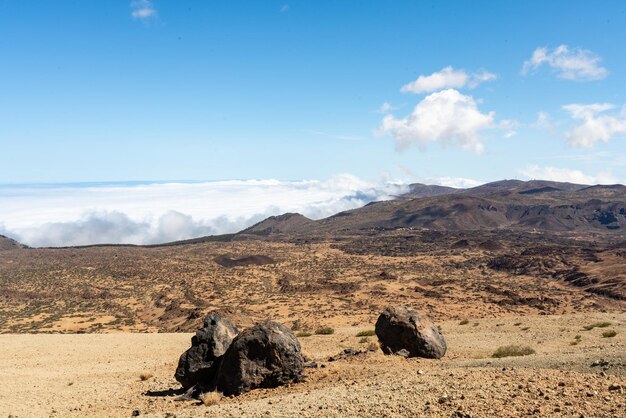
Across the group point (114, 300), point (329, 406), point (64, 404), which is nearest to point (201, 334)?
point (64, 404)

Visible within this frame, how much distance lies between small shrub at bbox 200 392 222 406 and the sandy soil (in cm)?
26

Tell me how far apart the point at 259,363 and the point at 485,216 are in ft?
481

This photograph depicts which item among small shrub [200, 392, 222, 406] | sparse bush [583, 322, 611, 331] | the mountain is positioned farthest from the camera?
the mountain

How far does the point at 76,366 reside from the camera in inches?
752

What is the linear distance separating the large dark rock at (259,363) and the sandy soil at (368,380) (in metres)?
0.41

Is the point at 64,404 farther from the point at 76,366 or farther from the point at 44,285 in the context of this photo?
the point at 44,285

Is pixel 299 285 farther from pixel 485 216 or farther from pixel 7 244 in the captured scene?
pixel 485 216

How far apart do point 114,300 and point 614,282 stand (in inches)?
2231

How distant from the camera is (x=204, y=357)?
14539mm

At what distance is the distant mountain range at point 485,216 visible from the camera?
446 feet

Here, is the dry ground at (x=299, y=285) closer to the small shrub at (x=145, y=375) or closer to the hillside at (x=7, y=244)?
the small shrub at (x=145, y=375)

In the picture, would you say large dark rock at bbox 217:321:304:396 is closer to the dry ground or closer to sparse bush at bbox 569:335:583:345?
sparse bush at bbox 569:335:583:345

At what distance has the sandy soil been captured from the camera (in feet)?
31.0

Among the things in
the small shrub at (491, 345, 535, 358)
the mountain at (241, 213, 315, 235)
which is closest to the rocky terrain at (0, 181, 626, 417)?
the small shrub at (491, 345, 535, 358)
